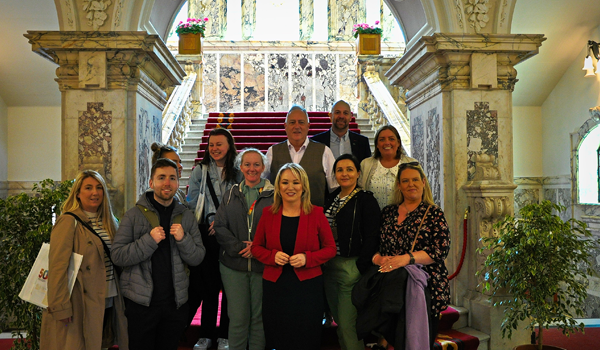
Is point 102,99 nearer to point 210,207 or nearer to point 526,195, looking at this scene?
point 210,207

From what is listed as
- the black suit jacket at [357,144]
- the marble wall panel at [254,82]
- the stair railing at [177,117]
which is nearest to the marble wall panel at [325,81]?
the marble wall panel at [254,82]

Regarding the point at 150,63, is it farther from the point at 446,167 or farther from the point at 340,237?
the point at 446,167

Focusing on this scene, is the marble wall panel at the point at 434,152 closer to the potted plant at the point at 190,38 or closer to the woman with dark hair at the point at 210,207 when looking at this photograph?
the woman with dark hair at the point at 210,207

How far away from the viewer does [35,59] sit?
7.86 metres

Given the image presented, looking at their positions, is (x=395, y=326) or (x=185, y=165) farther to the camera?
(x=185, y=165)

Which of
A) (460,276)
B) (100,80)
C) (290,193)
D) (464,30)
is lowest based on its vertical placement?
(460,276)

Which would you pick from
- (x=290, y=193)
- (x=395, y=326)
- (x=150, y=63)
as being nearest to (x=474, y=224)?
(x=395, y=326)

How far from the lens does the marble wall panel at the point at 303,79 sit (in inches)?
536

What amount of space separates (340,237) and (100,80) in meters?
2.84

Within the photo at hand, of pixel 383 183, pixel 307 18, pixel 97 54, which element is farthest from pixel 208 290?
pixel 307 18

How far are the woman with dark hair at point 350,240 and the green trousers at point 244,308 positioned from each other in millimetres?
546

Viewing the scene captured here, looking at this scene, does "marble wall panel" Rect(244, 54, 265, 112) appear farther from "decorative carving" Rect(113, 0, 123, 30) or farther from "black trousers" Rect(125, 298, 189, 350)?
"black trousers" Rect(125, 298, 189, 350)

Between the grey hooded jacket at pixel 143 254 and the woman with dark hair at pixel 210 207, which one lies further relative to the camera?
the woman with dark hair at pixel 210 207

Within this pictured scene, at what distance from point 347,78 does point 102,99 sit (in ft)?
32.3
